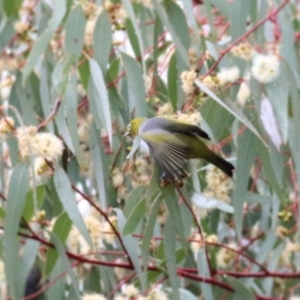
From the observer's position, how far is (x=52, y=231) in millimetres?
1235

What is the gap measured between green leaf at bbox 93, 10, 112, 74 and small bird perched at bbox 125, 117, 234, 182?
1.32 ft

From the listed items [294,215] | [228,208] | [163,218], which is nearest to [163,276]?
[163,218]

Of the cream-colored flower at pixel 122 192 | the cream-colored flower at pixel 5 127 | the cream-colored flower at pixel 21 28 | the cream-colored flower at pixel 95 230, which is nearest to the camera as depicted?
the cream-colored flower at pixel 5 127

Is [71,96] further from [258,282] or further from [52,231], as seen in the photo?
[258,282]

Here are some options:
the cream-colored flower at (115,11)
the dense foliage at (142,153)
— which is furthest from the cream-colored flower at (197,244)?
the cream-colored flower at (115,11)

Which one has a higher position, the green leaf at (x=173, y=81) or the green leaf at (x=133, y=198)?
the green leaf at (x=173, y=81)

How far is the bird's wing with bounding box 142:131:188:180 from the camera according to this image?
2.88ft

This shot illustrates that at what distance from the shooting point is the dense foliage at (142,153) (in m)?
1.13

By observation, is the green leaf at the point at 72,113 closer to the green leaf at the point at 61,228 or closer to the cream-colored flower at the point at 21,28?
the green leaf at the point at 61,228

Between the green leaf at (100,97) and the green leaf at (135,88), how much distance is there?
5 centimetres

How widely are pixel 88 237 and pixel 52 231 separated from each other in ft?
0.41


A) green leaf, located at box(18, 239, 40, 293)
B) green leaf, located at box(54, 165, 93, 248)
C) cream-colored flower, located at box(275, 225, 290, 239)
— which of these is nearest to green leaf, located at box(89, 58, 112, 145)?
green leaf, located at box(54, 165, 93, 248)

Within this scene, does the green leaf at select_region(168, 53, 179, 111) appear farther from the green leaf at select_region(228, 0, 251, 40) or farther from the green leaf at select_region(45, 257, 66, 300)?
the green leaf at select_region(45, 257, 66, 300)

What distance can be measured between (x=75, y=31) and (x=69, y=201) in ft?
1.18
